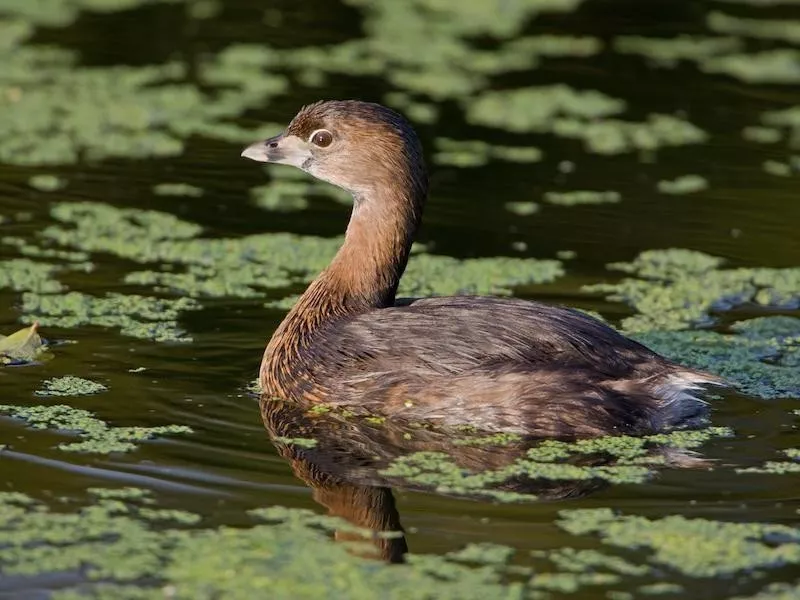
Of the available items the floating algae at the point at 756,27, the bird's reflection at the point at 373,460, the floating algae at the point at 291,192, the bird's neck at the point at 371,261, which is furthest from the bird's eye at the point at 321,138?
the floating algae at the point at 756,27

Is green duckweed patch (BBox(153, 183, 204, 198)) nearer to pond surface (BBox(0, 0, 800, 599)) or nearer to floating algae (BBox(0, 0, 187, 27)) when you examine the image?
pond surface (BBox(0, 0, 800, 599))

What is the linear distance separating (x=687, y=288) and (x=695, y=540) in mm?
3812

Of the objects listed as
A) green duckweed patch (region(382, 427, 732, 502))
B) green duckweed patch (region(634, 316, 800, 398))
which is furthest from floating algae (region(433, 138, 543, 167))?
green duckweed patch (region(382, 427, 732, 502))

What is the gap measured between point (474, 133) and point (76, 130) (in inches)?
120

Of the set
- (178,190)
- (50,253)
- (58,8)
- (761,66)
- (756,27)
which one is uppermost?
(756,27)

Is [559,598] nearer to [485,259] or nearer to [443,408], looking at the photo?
[443,408]

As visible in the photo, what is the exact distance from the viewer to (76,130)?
12.6m

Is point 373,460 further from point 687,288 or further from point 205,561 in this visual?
point 687,288

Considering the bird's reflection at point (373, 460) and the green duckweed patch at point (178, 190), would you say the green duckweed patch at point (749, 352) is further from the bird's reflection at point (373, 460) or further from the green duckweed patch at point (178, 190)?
the green duckweed patch at point (178, 190)

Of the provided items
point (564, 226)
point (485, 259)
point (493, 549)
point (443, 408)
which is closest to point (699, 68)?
point (564, 226)

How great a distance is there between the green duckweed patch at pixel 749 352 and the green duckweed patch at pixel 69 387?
2.98 m

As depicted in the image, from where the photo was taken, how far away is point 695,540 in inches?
248

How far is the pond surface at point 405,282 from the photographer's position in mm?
6156

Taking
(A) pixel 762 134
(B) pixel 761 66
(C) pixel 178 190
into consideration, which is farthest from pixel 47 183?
(B) pixel 761 66
